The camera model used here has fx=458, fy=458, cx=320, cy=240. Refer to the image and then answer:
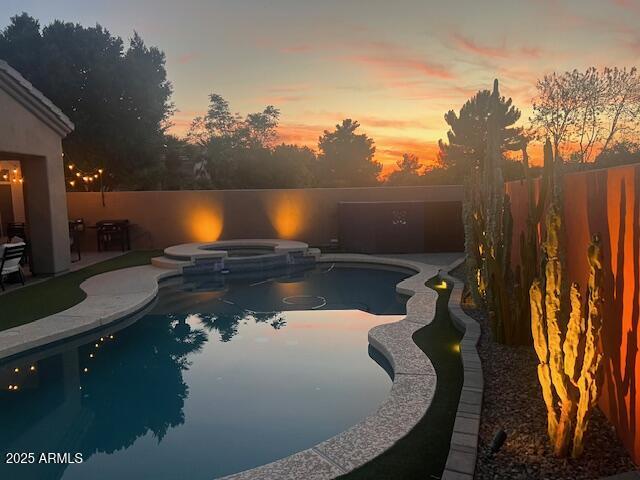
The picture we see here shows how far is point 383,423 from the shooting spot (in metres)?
4.21

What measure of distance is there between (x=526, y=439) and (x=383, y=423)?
1.22 m

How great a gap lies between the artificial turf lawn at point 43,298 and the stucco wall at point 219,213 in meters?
4.66

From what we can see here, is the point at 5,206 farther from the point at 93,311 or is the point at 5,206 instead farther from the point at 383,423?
the point at 383,423

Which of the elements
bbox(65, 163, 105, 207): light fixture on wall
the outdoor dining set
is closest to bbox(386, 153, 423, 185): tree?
bbox(65, 163, 105, 207): light fixture on wall

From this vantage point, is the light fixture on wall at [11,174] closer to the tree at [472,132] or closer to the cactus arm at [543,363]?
the cactus arm at [543,363]

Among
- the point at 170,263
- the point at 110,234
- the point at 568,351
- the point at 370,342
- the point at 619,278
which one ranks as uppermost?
the point at 619,278

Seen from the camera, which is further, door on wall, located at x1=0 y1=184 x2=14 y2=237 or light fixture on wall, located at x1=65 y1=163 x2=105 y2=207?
light fixture on wall, located at x1=65 y1=163 x2=105 y2=207

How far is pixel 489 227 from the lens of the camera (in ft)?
20.3

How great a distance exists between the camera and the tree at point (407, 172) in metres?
44.6

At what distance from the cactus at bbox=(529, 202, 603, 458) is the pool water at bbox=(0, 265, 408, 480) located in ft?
7.27

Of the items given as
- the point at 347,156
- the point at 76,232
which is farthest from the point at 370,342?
the point at 347,156

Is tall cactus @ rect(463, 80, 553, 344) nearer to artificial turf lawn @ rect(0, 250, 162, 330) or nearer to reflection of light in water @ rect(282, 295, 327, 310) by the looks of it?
reflection of light in water @ rect(282, 295, 327, 310)

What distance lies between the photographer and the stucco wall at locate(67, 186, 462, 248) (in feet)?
57.9

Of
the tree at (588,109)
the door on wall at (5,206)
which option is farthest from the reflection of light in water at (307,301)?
the tree at (588,109)
